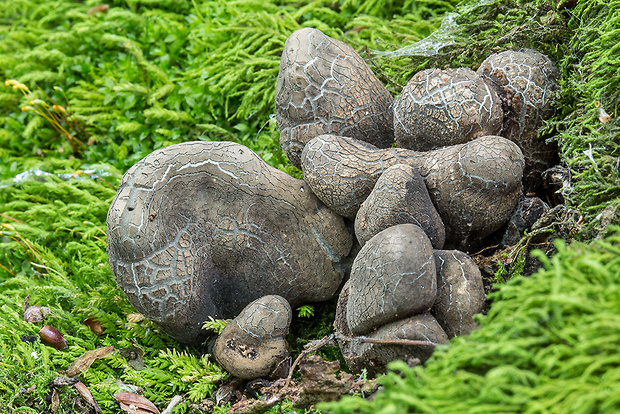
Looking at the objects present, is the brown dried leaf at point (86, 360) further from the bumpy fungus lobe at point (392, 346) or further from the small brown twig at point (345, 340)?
the bumpy fungus lobe at point (392, 346)

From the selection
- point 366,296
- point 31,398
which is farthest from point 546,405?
point 31,398

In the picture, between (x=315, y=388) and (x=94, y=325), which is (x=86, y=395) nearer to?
(x=94, y=325)

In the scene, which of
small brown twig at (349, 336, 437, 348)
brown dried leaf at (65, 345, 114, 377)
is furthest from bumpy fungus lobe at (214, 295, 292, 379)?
brown dried leaf at (65, 345, 114, 377)

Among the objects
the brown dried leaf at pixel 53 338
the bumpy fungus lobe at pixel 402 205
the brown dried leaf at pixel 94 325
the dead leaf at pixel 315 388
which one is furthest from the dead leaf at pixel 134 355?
the bumpy fungus lobe at pixel 402 205

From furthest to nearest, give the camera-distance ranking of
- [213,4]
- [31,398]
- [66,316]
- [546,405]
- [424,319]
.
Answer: [213,4], [66,316], [31,398], [424,319], [546,405]

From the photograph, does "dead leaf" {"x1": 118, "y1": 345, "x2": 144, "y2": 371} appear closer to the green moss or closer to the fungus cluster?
the fungus cluster

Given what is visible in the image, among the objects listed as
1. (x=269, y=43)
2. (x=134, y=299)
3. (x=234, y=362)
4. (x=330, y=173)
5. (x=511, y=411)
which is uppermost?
(x=269, y=43)

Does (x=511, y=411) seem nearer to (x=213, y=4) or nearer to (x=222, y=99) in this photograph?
(x=222, y=99)
